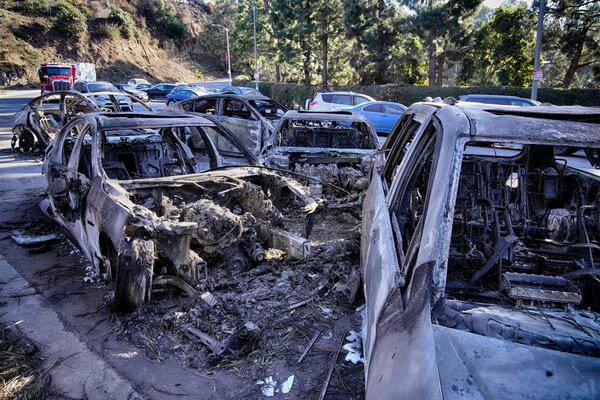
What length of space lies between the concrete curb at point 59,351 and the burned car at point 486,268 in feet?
6.01

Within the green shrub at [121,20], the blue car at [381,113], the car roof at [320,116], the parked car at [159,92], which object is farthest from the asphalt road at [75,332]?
the green shrub at [121,20]

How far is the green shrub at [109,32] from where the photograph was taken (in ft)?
160

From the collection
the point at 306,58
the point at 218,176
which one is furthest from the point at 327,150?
the point at 306,58

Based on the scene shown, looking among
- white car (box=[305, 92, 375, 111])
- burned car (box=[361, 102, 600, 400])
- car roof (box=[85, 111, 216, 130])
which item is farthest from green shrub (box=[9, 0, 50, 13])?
burned car (box=[361, 102, 600, 400])

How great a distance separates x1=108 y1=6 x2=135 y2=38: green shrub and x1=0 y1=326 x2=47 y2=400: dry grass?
179 feet

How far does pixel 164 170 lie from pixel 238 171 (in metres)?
1.32

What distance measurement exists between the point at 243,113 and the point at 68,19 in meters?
44.8

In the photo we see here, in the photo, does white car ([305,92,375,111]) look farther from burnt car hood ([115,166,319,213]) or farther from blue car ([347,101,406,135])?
burnt car hood ([115,166,319,213])

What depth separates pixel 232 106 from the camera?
35.1 ft

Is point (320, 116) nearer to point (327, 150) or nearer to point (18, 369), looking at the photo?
point (327, 150)

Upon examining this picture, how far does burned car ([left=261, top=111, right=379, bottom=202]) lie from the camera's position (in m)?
7.18

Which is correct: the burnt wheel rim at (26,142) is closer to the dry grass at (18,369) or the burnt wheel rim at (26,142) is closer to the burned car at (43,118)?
the burned car at (43,118)

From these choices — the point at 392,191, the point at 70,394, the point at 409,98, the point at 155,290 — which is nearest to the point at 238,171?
the point at 155,290

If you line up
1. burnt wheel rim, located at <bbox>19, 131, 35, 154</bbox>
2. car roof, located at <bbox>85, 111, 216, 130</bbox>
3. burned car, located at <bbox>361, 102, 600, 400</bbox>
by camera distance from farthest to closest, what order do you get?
burnt wheel rim, located at <bbox>19, 131, 35, 154</bbox>, car roof, located at <bbox>85, 111, 216, 130</bbox>, burned car, located at <bbox>361, 102, 600, 400</bbox>
